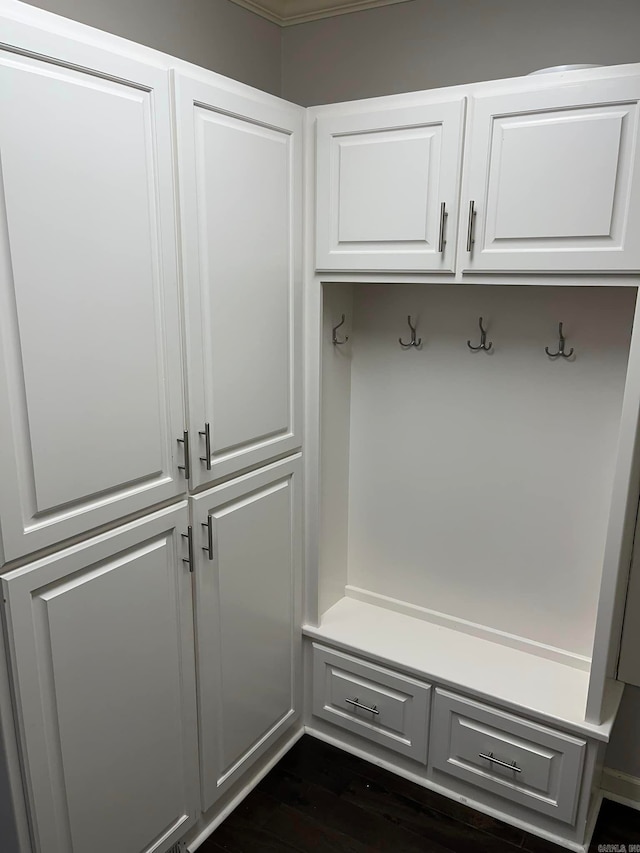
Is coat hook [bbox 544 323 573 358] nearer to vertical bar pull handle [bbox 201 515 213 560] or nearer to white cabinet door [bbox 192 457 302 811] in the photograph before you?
white cabinet door [bbox 192 457 302 811]

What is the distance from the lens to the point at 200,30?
206 cm

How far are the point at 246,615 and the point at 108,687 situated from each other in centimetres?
54

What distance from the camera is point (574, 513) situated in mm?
2107

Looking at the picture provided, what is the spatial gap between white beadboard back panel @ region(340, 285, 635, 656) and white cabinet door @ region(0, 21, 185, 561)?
992mm

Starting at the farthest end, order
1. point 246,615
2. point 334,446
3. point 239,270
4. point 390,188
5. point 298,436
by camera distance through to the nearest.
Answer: point 334,446 < point 298,436 < point 246,615 < point 390,188 < point 239,270

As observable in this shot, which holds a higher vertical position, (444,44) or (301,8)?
(301,8)

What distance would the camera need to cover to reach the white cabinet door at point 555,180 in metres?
1.58

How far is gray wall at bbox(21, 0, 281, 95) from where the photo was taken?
1.74 meters

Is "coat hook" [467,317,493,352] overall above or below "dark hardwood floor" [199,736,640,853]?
above

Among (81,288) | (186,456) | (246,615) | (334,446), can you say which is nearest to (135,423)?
(186,456)

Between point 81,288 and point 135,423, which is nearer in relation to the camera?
point 81,288

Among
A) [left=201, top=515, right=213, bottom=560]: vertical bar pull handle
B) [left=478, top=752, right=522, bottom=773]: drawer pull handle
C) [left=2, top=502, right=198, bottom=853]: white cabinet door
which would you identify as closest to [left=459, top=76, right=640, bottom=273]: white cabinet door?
[left=201, top=515, right=213, bottom=560]: vertical bar pull handle

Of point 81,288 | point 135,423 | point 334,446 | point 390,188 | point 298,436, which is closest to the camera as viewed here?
point 81,288

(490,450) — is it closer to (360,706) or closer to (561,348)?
(561,348)
